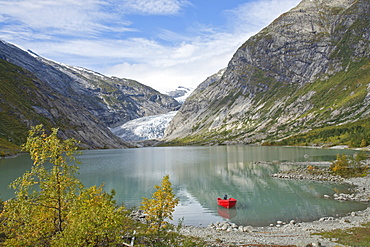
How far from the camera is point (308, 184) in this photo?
156ft

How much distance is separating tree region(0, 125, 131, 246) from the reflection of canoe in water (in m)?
20.6

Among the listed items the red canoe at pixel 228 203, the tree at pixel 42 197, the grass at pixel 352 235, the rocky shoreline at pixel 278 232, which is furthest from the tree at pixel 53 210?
the red canoe at pixel 228 203

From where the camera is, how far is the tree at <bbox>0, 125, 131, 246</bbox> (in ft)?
38.4

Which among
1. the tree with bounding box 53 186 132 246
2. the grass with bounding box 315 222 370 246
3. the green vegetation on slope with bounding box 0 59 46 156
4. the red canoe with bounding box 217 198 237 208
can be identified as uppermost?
the green vegetation on slope with bounding box 0 59 46 156

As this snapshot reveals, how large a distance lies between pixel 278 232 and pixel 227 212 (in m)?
9.70

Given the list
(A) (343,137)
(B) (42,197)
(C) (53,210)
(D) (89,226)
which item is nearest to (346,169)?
(D) (89,226)

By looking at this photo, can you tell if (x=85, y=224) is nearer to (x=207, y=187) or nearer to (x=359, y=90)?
(x=207, y=187)

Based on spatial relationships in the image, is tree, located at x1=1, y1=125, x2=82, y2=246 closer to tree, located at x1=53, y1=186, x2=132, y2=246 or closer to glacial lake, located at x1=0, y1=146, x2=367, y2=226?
tree, located at x1=53, y1=186, x2=132, y2=246

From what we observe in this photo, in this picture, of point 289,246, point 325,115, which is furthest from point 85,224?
point 325,115

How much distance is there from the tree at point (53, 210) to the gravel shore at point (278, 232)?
34.2 feet

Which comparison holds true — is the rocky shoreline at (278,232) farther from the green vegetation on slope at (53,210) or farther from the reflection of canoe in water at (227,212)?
the green vegetation on slope at (53,210)

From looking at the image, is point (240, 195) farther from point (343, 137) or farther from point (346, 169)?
point (343, 137)

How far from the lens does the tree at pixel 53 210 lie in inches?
460

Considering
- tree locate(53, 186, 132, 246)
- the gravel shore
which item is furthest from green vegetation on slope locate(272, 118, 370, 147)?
tree locate(53, 186, 132, 246)
